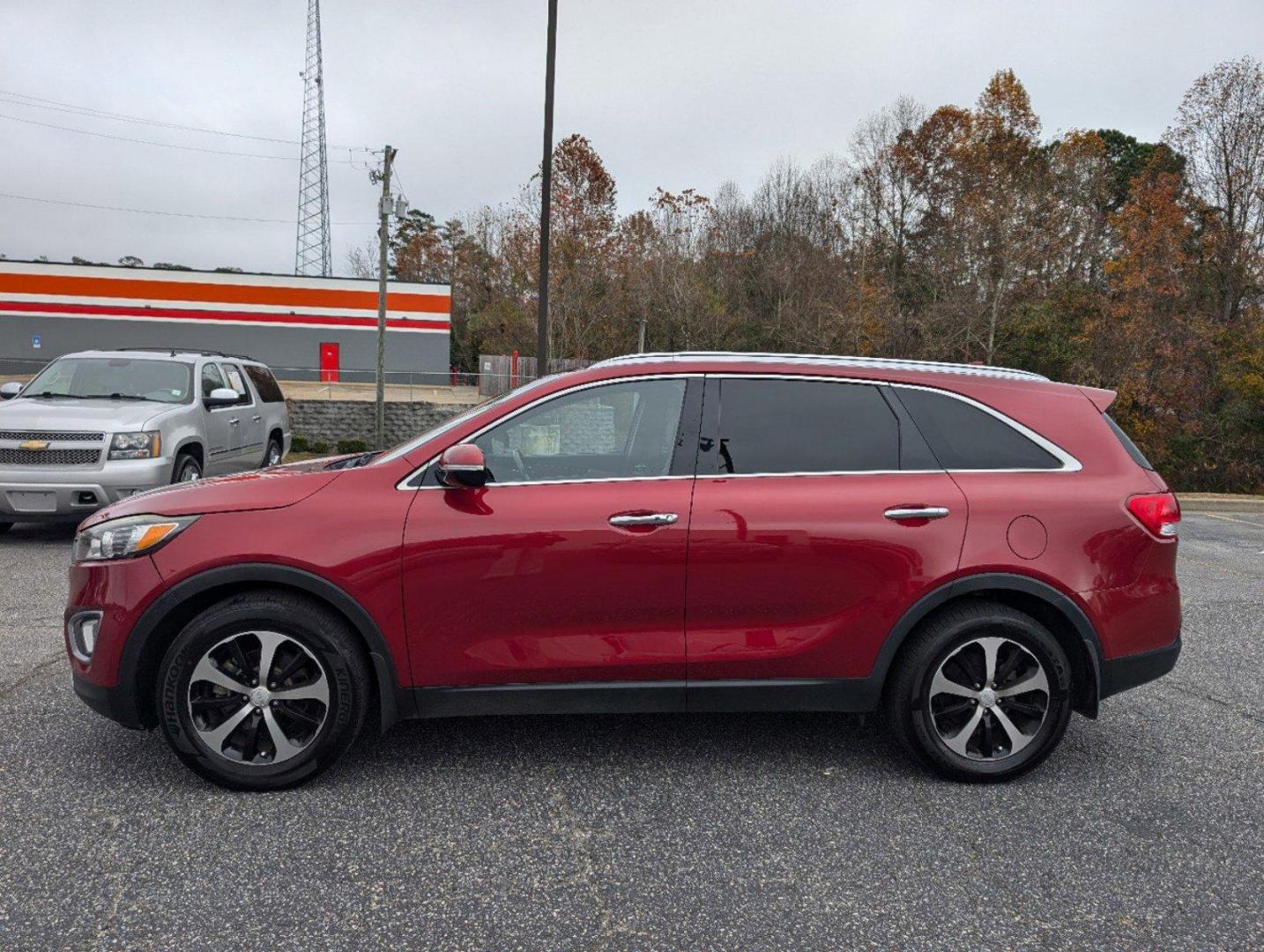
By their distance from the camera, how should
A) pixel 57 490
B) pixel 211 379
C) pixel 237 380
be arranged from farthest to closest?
pixel 237 380
pixel 211 379
pixel 57 490

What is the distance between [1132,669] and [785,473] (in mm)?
1571

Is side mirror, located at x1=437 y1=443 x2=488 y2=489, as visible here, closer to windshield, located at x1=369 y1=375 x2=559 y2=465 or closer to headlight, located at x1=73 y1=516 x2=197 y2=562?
windshield, located at x1=369 y1=375 x2=559 y2=465

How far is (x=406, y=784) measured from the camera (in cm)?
341

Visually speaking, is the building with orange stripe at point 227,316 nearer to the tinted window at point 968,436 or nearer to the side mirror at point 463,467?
the side mirror at point 463,467

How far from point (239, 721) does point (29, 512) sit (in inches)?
234

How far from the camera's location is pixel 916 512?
3.40 metres

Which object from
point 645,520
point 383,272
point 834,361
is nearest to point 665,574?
point 645,520

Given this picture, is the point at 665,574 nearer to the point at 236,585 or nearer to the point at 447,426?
the point at 447,426

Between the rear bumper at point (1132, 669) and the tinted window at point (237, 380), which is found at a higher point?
the tinted window at point (237, 380)

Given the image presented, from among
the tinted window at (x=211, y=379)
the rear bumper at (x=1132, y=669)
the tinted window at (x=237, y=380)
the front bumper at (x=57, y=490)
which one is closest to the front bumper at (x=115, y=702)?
the rear bumper at (x=1132, y=669)

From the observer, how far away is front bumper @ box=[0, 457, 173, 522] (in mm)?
7770


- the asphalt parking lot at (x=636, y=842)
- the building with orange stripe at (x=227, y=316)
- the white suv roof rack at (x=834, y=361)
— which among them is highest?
the building with orange stripe at (x=227, y=316)

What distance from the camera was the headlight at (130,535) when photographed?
3.26 metres

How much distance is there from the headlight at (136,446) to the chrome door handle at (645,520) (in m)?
6.50
